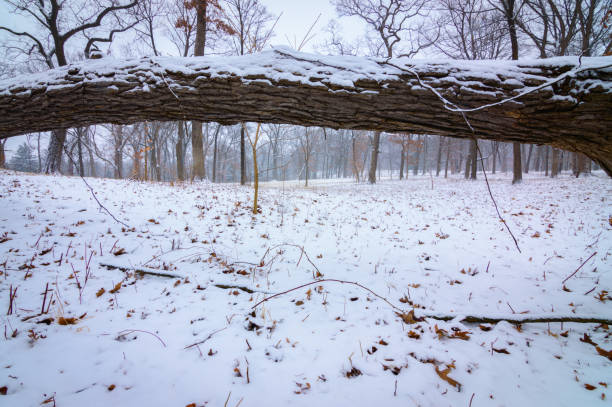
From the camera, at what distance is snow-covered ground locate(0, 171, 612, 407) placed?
4.85 feet

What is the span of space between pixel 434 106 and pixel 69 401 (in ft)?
11.3

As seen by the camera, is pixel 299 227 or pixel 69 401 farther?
pixel 299 227

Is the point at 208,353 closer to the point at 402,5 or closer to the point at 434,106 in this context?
the point at 434,106

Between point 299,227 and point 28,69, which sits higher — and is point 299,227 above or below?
below

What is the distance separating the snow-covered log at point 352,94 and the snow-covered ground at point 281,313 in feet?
5.89

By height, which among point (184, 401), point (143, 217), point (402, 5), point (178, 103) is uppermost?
point (402, 5)

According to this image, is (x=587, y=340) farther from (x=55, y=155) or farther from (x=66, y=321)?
(x=55, y=155)

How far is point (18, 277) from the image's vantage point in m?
2.48

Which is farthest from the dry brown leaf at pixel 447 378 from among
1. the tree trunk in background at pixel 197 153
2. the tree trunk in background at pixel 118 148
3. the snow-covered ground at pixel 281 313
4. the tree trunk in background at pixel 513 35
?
the tree trunk in background at pixel 197 153

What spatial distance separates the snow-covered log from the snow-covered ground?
1796mm

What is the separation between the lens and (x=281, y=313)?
7.34ft

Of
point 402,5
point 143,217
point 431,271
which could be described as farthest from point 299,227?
point 402,5

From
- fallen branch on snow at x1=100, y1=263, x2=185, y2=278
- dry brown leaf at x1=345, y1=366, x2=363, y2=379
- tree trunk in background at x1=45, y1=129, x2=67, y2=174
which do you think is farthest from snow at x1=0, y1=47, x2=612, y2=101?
dry brown leaf at x1=345, y1=366, x2=363, y2=379

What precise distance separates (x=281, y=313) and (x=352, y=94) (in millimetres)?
2234
